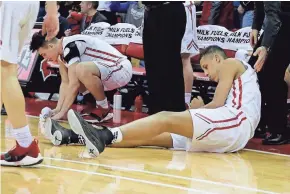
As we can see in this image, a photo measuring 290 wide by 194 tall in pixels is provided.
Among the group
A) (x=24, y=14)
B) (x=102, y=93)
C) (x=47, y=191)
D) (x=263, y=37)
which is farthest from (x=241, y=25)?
(x=47, y=191)

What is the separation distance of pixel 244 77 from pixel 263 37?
1.09 ft

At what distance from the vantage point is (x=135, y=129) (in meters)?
3.84

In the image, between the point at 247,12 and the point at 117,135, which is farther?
the point at 247,12

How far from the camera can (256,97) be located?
14.2 feet

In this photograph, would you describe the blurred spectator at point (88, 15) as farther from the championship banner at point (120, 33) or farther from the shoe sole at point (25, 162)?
the shoe sole at point (25, 162)

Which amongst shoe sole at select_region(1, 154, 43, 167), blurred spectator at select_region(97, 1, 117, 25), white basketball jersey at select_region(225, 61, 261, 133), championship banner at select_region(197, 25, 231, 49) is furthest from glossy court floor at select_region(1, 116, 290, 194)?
blurred spectator at select_region(97, 1, 117, 25)

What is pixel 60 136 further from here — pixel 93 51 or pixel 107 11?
pixel 107 11

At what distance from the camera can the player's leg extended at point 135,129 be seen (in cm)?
360

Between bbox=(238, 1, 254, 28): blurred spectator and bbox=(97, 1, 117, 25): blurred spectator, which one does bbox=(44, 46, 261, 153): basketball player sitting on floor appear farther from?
bbox=(97, 1, 117, 25): blurred spectator

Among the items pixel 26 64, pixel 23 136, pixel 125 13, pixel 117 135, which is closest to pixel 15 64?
pixel 23 136

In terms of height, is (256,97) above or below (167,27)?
below

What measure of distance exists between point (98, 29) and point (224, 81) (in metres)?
3.25

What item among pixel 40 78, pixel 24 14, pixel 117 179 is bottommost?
pixel 40 78

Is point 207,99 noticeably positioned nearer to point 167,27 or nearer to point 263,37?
point 263,37
